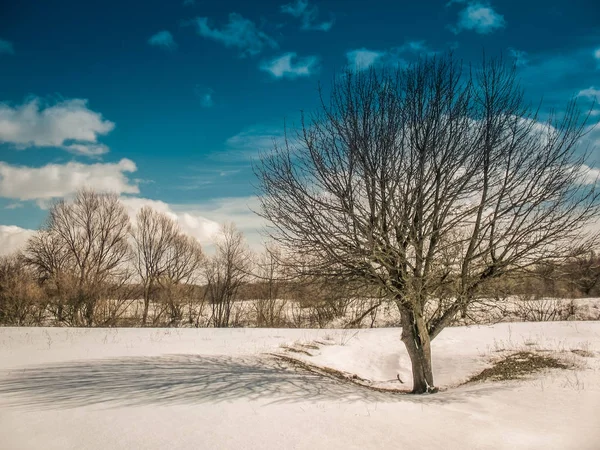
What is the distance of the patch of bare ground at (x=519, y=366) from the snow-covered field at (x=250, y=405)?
43 centimetres

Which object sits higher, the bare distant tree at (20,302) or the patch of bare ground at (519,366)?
the bare distant tree at (20,302)

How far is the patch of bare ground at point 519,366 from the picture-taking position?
9352mm

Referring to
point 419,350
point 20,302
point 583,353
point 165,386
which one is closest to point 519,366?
point 583,353

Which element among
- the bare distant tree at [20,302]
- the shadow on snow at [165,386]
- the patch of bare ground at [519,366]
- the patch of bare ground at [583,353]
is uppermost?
the bare distant tree at [20,302]

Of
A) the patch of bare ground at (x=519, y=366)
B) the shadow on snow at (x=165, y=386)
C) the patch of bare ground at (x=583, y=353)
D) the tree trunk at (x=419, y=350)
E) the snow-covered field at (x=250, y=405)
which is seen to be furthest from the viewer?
the patch of bare ground at (x=583, y=353)

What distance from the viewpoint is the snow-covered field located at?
186 inches

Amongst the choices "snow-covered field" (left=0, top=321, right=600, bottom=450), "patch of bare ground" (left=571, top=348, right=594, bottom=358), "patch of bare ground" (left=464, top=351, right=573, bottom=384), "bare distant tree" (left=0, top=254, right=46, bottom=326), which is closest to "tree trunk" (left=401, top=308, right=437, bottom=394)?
"snow-covered field" (left=0, top=321, right=600, bottom=450)

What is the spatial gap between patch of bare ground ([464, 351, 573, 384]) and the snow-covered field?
43 cm

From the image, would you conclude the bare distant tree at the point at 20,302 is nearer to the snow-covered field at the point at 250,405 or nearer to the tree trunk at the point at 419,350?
the snow-covered field at the point at 250,405

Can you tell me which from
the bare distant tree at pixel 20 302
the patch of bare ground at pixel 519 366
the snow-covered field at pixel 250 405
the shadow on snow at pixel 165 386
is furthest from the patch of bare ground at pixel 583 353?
the bare distant tree at pixel 20 302

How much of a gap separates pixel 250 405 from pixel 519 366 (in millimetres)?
7876

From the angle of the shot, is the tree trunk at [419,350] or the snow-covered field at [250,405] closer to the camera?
the snow-covered field at [250,405]

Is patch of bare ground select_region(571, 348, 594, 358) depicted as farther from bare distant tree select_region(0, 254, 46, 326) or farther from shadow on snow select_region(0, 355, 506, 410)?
bare distant tree select_region(0, 254, 46, 326)

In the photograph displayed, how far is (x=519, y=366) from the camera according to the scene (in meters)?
10.4
